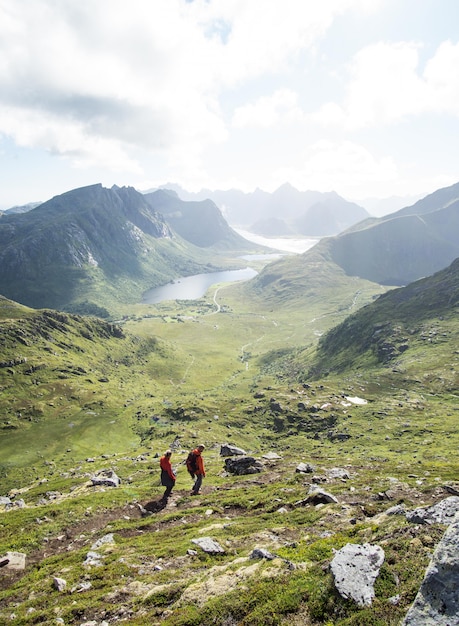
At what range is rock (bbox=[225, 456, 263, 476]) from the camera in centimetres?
4247

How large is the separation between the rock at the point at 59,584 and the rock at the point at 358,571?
14633mm

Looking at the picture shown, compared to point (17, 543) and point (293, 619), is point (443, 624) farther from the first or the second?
point (17, 543)

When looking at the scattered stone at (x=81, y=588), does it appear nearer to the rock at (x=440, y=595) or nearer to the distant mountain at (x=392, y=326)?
the rock at (x=440, y=595)

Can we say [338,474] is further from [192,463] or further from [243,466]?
[192,463]

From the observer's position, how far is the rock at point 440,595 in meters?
9.89

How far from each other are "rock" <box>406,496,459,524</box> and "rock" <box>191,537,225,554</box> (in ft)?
36.5

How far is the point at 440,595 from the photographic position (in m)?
10.3

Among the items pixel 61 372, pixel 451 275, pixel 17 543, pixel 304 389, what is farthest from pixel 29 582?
pixel 451 275

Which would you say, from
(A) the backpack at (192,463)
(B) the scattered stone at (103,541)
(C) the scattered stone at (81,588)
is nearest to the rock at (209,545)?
(C) the scattered stone at (81,588)

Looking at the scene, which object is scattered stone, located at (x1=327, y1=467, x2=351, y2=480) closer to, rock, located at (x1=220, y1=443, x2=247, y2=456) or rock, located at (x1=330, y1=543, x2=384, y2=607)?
rock, located at (x1=220, y1=443, x2=247, y2=456)

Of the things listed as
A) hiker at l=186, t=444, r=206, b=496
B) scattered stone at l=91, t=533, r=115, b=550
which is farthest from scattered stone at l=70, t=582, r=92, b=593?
hiker at l=186, t=444, r=206, b=496

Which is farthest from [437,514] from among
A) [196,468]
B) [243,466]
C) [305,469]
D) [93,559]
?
[243,466]

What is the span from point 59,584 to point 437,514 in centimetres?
2072

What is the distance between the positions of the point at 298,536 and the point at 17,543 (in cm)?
2133
